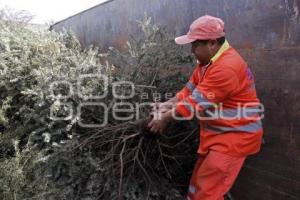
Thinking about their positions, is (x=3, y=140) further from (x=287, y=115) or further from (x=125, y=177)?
(x=287, y=115)

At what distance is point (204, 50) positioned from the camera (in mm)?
3000

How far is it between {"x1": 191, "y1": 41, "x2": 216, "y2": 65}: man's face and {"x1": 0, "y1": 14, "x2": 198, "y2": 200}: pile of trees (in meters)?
0.77

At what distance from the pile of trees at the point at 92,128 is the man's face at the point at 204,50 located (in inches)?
30.4

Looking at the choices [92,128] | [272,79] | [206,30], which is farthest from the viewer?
[92,128]

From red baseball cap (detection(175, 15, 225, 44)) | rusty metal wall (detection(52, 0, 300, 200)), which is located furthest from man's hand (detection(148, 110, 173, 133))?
rusty metal wall (detection(52, 0, 300, 200))

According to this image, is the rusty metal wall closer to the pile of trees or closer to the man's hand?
the pile of trees

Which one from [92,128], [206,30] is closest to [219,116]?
[206,30]

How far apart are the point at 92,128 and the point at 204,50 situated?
159 centimetres

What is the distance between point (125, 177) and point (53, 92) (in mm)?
1397

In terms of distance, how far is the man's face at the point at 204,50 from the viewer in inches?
117

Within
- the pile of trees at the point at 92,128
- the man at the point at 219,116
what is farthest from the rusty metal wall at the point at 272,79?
the pile of trees at the point at 92,128

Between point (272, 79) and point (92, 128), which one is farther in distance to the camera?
point (92, 128)

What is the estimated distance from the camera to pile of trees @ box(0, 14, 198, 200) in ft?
11.1

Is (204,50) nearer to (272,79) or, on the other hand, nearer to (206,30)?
(206,30)
